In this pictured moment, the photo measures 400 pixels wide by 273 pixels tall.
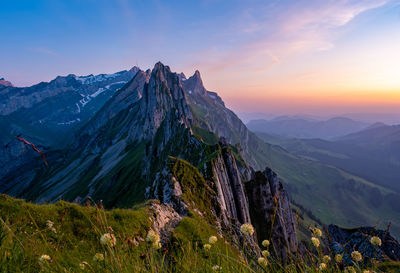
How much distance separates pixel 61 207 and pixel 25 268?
743 cm

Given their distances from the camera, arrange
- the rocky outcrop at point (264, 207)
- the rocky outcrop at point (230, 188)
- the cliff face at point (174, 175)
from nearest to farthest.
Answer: the cliff face at point (174, 175) → the rocky outcrop at point (230, 188) → the rocky outcrop at point (264, 207)

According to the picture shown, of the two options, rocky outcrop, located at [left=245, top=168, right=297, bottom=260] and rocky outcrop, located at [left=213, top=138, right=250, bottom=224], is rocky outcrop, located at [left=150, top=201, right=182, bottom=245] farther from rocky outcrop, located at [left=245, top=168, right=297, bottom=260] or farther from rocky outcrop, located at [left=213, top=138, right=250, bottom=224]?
rocky outcrop, located at [left=245, top=168, right=297, bottom=260]

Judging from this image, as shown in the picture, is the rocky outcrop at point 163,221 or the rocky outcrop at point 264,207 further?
the rocky outcrop at point 264,207

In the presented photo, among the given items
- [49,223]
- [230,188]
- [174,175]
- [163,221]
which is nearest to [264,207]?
[230,188]

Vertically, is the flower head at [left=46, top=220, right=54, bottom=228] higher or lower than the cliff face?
Answer: higher

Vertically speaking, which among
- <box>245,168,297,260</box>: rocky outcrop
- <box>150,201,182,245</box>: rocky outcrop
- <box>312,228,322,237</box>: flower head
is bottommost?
<box>245,168,297,260</box>: rocky outcrop

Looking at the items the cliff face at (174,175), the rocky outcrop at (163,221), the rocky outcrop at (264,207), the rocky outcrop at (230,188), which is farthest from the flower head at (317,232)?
the rocky outcrop at (264,207)

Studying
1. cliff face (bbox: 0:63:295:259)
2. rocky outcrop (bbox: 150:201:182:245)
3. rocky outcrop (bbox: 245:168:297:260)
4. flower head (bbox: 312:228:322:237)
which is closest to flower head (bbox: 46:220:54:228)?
rocky outcrop (bbox: 150:201:182:245)

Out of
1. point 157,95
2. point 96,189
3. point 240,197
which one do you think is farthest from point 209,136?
point 240,197

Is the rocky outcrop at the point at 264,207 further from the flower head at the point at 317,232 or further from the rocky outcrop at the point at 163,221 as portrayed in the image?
the flower head at the point at 317,232

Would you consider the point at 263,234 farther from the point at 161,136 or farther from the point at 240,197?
the point at 161,136

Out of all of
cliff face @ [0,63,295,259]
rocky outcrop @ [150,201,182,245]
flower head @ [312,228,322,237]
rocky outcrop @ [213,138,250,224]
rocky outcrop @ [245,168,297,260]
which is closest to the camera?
flower head @ [312,228,322,237]

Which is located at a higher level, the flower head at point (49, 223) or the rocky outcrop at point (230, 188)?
the flower head at point (49, 223)

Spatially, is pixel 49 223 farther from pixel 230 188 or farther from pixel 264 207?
pixel 264 207
